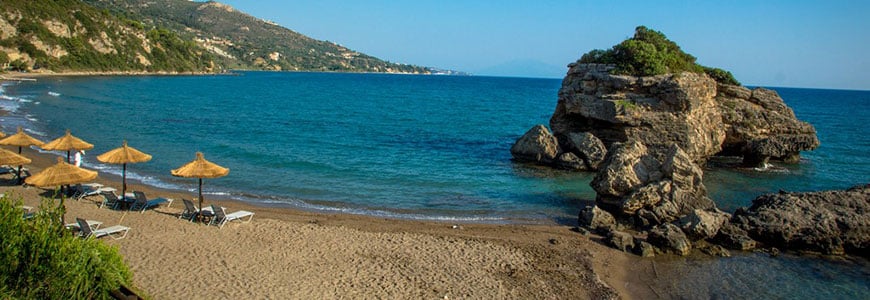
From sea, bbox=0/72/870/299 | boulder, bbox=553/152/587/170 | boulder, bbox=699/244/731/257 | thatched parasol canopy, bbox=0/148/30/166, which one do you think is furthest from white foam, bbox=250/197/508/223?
boulder, bbox=553/152/587/170

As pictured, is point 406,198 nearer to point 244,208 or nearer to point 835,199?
point 244,208

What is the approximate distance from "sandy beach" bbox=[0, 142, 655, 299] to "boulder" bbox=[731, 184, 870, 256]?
5056 millimetres

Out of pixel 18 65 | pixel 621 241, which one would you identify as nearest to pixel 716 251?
pixel 621 241

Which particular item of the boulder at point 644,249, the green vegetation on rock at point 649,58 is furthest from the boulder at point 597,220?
the green vegetation on rock at point 649,58

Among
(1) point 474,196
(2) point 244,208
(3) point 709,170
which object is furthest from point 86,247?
(3) point 709,170

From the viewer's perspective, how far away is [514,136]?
44.3m

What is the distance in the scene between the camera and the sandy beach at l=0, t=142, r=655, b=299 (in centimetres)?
1250

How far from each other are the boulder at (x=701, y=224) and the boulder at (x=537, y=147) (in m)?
12.8

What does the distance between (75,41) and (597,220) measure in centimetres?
11556

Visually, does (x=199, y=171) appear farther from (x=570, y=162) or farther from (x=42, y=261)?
(x=570, y=162)

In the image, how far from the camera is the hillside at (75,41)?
3553 inches

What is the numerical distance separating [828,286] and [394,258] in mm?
11479

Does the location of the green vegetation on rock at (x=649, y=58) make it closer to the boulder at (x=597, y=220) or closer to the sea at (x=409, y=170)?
the sea at (x=409, y=170)

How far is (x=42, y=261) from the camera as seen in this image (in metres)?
7.62
